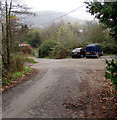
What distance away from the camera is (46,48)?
2641cm

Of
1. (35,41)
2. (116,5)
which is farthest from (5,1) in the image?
(35,41)

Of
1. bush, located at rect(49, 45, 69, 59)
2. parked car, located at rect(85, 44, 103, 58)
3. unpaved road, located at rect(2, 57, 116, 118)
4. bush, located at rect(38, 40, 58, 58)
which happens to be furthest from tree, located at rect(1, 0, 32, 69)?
bush, located at rect(38, 40, 58, 58)

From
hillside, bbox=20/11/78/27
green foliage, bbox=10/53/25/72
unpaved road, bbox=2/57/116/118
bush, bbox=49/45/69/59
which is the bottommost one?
unpaved road, bbox=2/57/116/118

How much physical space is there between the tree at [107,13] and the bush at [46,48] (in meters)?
21.9

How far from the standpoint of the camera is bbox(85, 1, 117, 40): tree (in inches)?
120

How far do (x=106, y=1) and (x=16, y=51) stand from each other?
6.65 meters

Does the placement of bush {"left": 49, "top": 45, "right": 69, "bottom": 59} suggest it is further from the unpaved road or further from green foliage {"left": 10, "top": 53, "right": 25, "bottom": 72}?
the unpaved road

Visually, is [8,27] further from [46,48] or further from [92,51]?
[46,48]

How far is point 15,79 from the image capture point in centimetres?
741

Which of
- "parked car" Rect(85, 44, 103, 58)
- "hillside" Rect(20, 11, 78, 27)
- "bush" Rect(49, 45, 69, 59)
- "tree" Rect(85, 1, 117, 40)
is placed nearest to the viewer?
"tree" Rect(85, 1, 117, 40)

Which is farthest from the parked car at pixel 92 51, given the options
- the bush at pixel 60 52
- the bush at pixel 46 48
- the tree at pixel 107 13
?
the tree at pixel 107 13

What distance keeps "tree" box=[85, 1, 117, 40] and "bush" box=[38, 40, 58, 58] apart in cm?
2188

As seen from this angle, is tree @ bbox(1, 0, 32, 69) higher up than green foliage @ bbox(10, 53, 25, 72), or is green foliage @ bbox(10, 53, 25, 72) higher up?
tree @ bbox(1, 0, 32, 69)

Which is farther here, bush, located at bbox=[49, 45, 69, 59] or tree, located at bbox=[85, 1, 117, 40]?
bush, located at bbox=[49, 45, 69, 59]
